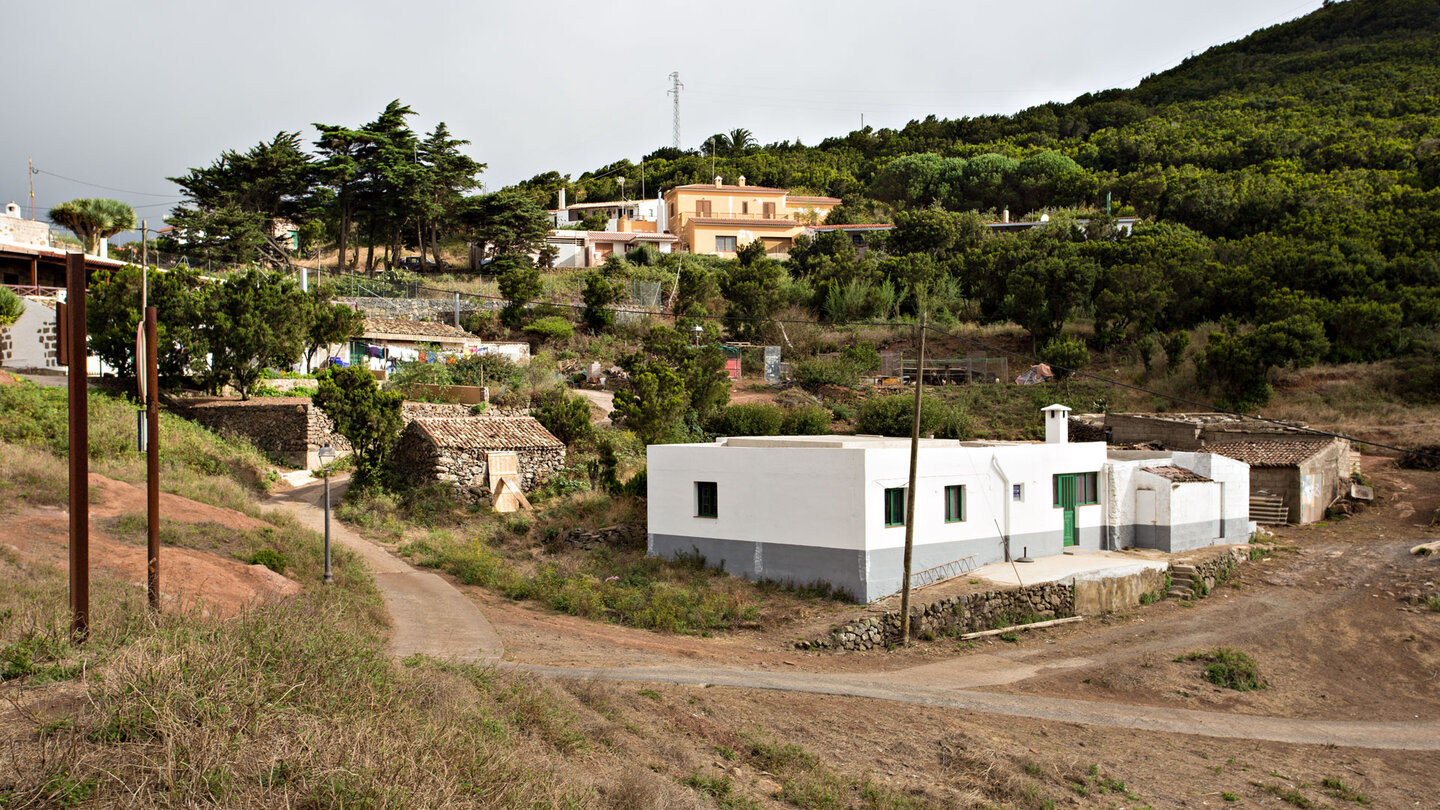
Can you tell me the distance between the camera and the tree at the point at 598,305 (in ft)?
160

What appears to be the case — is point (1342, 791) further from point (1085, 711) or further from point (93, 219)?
point (93, 219)

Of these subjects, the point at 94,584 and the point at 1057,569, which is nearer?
the point at 94,584

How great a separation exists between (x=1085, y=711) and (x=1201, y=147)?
6931 centimetres

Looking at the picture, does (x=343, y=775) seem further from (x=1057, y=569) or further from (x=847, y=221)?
(x=847, y=221)

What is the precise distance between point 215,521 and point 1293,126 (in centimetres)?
8065

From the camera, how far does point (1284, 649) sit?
1842 cm

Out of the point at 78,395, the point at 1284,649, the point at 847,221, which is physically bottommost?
the point at 1284,649

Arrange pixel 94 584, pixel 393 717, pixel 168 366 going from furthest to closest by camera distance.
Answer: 1. pixel 168 366
2. pixel 94 584
3. pixel 393 717

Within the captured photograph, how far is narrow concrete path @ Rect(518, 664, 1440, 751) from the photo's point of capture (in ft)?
46.4

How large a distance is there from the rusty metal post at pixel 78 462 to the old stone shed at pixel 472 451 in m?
18.8

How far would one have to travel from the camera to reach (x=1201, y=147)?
7100cm

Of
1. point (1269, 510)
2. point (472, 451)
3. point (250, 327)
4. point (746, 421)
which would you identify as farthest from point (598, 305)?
point (1269, 510)

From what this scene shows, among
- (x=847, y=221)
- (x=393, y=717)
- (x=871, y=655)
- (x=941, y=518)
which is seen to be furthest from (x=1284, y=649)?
(x=847, y=221)

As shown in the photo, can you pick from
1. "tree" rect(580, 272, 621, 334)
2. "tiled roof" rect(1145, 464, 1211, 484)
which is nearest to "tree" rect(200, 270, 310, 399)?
"tree" rect(580, 272, 621, 334)
